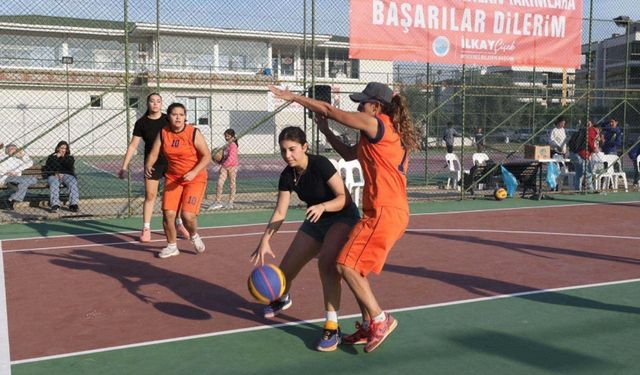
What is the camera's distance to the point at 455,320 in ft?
18.9

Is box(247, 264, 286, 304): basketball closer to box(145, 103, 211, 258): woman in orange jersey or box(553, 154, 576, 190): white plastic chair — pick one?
box(145, 103, 211, 258): woman in orange jersey

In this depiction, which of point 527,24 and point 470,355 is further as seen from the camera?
point 527,24

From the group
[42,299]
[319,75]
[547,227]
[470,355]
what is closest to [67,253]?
[42,299]

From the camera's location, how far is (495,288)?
272 inches

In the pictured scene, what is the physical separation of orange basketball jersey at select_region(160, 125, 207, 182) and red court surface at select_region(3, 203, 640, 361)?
1.12m

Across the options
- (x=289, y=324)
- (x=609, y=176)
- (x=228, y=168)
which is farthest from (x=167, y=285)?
(x=609, y=176)

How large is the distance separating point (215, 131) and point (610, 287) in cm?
2759

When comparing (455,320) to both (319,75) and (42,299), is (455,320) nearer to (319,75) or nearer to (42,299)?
(42,299)

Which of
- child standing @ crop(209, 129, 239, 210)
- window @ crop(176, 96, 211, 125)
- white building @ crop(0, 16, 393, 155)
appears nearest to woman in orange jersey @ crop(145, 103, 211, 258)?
child standing @ crop(209, 129, 239, 210)

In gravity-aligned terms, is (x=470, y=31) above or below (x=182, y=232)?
above

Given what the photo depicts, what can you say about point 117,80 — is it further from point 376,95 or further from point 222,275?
point 376,95

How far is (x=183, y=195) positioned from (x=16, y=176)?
6.61 meters

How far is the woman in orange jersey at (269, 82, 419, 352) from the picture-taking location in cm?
468

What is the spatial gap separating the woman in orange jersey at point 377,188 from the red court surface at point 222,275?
1260mm
